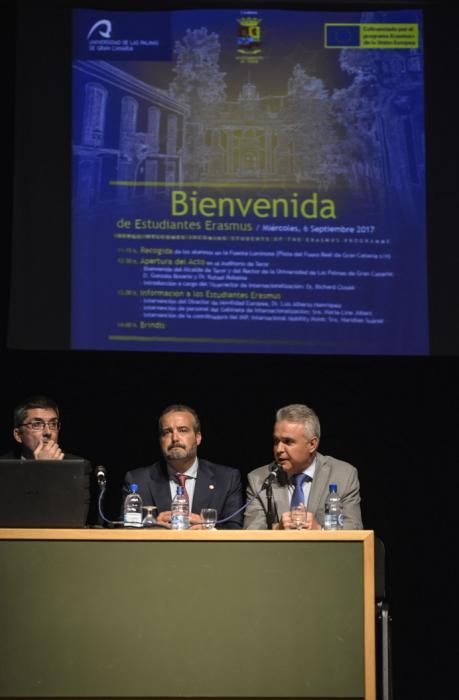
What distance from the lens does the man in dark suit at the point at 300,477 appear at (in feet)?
13.5

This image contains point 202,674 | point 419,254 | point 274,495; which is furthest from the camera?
point 419,254

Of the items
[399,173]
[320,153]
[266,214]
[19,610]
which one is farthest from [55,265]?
[19,610]

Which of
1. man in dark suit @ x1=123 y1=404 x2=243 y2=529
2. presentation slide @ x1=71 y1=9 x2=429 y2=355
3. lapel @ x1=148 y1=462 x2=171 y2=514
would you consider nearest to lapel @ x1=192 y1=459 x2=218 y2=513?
man in dark suit @ x1=123 y1=404 x2=243 y2=529

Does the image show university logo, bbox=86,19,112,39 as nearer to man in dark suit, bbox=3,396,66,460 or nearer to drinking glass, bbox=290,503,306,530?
man in dark suit, bbox=3,396,66,460

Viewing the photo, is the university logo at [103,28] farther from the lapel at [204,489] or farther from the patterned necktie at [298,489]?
the patterned necktie at [298,489]

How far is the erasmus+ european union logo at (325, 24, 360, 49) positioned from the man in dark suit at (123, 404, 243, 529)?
175 centimetres

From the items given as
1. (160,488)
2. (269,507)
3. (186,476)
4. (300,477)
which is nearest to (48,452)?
(160,488)

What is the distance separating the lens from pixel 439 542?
4.77m

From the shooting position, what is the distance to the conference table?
10.3 feet

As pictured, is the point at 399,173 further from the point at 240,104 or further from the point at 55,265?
the point at 55,265

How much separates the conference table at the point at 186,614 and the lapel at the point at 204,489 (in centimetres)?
111

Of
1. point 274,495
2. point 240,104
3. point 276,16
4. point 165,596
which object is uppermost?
point 276,16

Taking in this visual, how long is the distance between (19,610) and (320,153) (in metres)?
2.45

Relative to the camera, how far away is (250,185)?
185 inches
